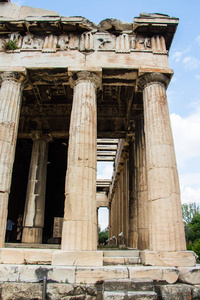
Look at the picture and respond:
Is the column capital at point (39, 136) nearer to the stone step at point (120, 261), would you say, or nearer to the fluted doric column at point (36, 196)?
the fluted doric column at point (36, 196)

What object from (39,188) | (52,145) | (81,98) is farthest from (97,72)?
(52,145)

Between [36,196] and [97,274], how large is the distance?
8.34m

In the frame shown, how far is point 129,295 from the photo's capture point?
20.6 ft

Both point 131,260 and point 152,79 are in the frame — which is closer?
point 131,260

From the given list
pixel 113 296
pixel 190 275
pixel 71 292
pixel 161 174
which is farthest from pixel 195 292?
pixel 161 174

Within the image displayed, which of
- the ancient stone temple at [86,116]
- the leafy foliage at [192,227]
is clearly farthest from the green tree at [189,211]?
the ancient stone temple at [86,116]

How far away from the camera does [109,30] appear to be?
12.2 meters

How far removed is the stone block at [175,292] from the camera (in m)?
6.72

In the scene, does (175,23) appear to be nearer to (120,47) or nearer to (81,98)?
(120,47)

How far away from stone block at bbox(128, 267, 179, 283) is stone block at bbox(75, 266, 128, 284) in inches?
10.4

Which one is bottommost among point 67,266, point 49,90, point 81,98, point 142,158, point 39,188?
point 67,266

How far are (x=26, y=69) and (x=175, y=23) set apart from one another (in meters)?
7.21

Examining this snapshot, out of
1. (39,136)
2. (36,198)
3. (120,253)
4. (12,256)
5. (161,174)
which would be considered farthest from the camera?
(39,136)

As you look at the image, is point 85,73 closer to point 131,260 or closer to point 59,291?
point 131,260
